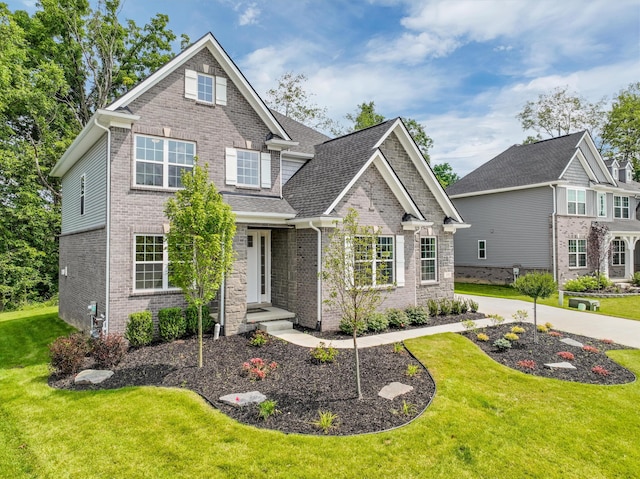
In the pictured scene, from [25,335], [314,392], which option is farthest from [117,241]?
[314,392]

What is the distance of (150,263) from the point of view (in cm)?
1127

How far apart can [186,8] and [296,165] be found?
7.08m

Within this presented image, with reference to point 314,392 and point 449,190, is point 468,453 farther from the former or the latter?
point 449,190

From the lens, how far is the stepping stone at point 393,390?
705 centimetres

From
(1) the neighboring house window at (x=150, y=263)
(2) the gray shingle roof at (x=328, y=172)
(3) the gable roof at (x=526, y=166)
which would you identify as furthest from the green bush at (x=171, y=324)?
(3) the gable roof at (x=526, y=166)

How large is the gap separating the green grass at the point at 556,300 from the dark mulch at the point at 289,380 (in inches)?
488

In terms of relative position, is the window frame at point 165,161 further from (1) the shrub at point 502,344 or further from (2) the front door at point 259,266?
(1) the shrub at point 502,344

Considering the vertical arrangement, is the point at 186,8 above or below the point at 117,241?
above

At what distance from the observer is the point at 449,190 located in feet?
96.0

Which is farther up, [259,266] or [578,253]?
[578,253]

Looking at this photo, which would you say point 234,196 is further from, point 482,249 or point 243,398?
point 482,249

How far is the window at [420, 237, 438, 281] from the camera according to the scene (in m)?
15.5

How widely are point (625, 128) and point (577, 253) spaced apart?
26.6m

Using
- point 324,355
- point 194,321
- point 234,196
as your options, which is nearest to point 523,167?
point 234,196
